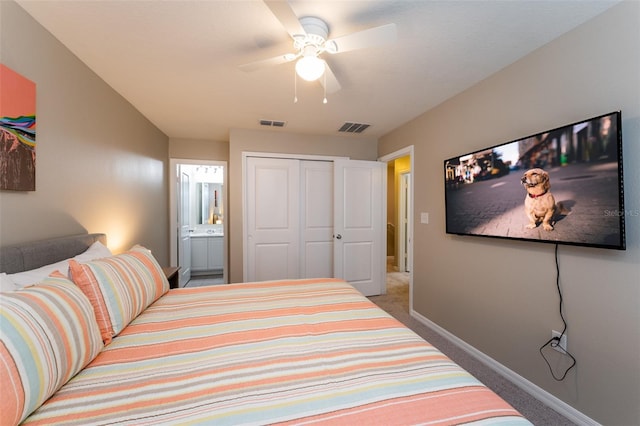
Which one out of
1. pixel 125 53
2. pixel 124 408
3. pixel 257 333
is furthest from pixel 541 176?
pixel 125 53

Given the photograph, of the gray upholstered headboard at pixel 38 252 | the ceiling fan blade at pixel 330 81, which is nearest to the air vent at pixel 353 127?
the ceiling fan blade at pixel 330 81

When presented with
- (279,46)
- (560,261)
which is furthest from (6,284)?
(560,261)

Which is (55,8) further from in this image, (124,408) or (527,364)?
(527,364)

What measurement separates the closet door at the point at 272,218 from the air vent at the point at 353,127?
0.82 m

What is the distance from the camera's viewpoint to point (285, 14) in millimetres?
1235

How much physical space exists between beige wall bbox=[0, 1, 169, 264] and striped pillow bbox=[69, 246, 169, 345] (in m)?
0.51

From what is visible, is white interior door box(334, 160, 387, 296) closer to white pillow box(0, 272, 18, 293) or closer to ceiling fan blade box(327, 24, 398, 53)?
ceiling fan blade box(327, 24, 398, 53)

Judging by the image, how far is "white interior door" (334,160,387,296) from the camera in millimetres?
3727

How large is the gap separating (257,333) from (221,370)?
30 centimetres

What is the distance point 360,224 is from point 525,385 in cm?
240

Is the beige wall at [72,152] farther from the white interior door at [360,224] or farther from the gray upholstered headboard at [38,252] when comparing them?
the white interior door at [360,224]

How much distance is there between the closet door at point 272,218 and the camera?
3.60 m

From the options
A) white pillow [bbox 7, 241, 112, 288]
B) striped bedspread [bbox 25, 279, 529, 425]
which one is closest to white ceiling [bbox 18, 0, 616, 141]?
white pillow [bbox 7, 241, 112, 288]

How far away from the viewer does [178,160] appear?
393cm
